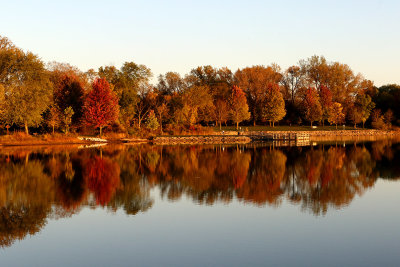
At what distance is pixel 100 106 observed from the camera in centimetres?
6366

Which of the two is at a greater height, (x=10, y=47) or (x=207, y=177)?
(x=10, y=47)

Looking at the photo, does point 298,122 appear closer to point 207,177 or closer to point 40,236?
point 207,177

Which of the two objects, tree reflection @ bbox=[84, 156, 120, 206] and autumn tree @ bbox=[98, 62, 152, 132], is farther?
autumn tree @ bbox=[98, 62, 152, 132]

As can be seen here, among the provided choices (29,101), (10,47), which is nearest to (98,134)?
(29,101)

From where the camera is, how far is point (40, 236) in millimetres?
14766

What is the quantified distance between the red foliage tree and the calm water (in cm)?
3157

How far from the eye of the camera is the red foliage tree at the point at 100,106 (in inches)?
2495

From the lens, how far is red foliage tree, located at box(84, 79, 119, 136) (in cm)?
6338

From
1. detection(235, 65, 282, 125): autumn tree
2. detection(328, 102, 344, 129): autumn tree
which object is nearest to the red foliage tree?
detection(235, 65, 282, 125): autumn tree

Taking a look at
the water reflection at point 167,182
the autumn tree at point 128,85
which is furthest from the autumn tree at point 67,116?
the water reflection at point 167,182

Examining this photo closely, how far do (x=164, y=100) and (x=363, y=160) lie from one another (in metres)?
47.8

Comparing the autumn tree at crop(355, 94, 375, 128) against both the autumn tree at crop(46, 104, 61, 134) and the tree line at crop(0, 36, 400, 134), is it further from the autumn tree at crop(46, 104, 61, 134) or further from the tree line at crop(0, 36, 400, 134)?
the autumn tree at crop(46, 104, 61, 134)

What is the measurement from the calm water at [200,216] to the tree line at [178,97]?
31999 millimetres

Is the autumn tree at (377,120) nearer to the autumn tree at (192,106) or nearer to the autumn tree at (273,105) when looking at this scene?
the autumn tree at (273,105)
